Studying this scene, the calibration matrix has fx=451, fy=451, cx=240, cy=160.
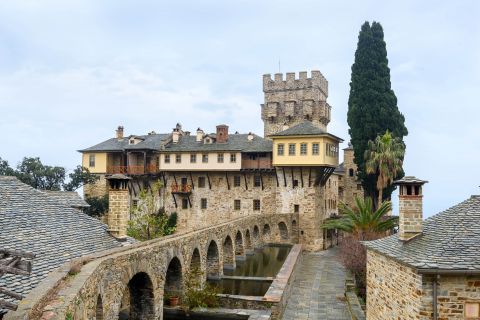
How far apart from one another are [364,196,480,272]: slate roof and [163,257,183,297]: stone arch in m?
A: 8.22

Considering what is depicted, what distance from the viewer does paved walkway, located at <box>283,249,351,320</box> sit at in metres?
17.9

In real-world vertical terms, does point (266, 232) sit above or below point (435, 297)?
below

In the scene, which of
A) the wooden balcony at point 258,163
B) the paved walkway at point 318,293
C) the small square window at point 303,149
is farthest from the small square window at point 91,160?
the paved walkway at point 318,293

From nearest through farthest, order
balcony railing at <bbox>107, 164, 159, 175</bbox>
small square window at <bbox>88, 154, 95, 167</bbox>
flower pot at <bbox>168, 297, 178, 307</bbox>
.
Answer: flower pot at <bbox>168, 297, 178, 307</bbox> → balcony railing at <bbox>107, 164, 159, 175</bbox> → small square window at <bbox>88, 154, 95, 167</bbox>

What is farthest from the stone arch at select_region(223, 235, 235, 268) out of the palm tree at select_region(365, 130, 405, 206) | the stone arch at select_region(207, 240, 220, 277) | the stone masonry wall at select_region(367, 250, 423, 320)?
the stone masonry wall at select_region(367, 250, 423, 320)

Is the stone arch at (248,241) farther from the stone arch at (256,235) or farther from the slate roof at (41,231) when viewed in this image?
the slate roof at (41,231)

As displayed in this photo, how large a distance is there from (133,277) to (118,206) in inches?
117

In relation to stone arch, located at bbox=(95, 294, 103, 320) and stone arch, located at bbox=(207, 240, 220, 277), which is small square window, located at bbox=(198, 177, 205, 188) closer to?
stone arch, located at bbox=(207, 240, 220, 277)

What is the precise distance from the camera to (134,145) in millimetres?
44094

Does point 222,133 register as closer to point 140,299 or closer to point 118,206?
point 118,206

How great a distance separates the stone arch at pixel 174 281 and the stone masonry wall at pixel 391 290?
769cm

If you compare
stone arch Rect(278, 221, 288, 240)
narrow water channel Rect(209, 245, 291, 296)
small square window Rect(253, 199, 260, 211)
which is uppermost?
small square window Rect(253, 199, 260, 211)

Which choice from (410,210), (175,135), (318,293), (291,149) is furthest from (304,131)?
(410,210)

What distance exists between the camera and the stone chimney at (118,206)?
1733 cm
